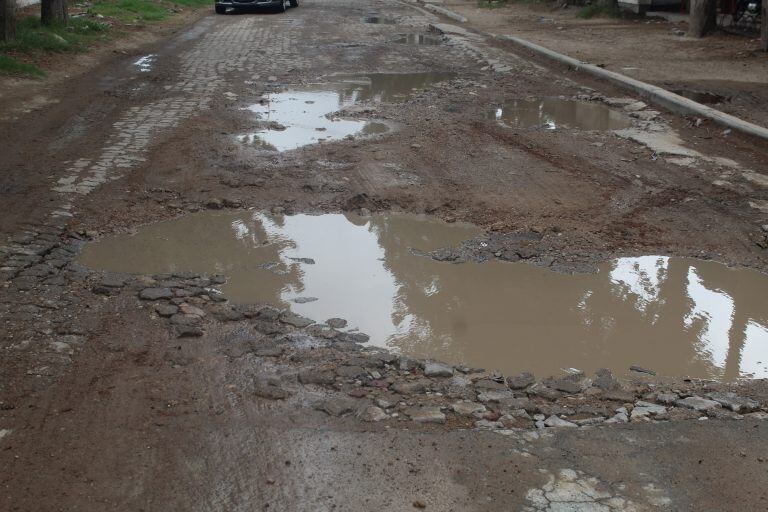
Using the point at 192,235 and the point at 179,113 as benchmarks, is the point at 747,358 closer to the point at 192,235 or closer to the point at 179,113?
A: the point at 192,235

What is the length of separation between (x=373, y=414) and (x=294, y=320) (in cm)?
119

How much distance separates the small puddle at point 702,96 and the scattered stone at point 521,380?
26.3ft

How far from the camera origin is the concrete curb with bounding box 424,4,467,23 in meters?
→ 23.8

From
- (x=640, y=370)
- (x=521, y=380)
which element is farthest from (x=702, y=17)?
(x=521, y=380)

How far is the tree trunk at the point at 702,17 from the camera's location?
56.7 feet

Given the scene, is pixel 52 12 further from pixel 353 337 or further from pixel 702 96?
pixel 353 337

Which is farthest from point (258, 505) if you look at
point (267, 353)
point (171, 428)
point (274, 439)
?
point (267, 353)

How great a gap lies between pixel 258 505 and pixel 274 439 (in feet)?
1.56

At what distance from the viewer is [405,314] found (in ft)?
16.5

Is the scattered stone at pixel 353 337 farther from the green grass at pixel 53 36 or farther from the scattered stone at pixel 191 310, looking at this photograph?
the green grass at pixel 53 36

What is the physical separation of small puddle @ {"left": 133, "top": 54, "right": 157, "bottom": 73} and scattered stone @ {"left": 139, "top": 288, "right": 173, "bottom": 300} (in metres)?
9.65

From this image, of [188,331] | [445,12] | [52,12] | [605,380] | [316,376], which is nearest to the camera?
[316,376]

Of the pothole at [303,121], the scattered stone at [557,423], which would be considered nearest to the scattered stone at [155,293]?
the scattered stone at [557,423]

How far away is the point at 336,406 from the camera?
3.79m
